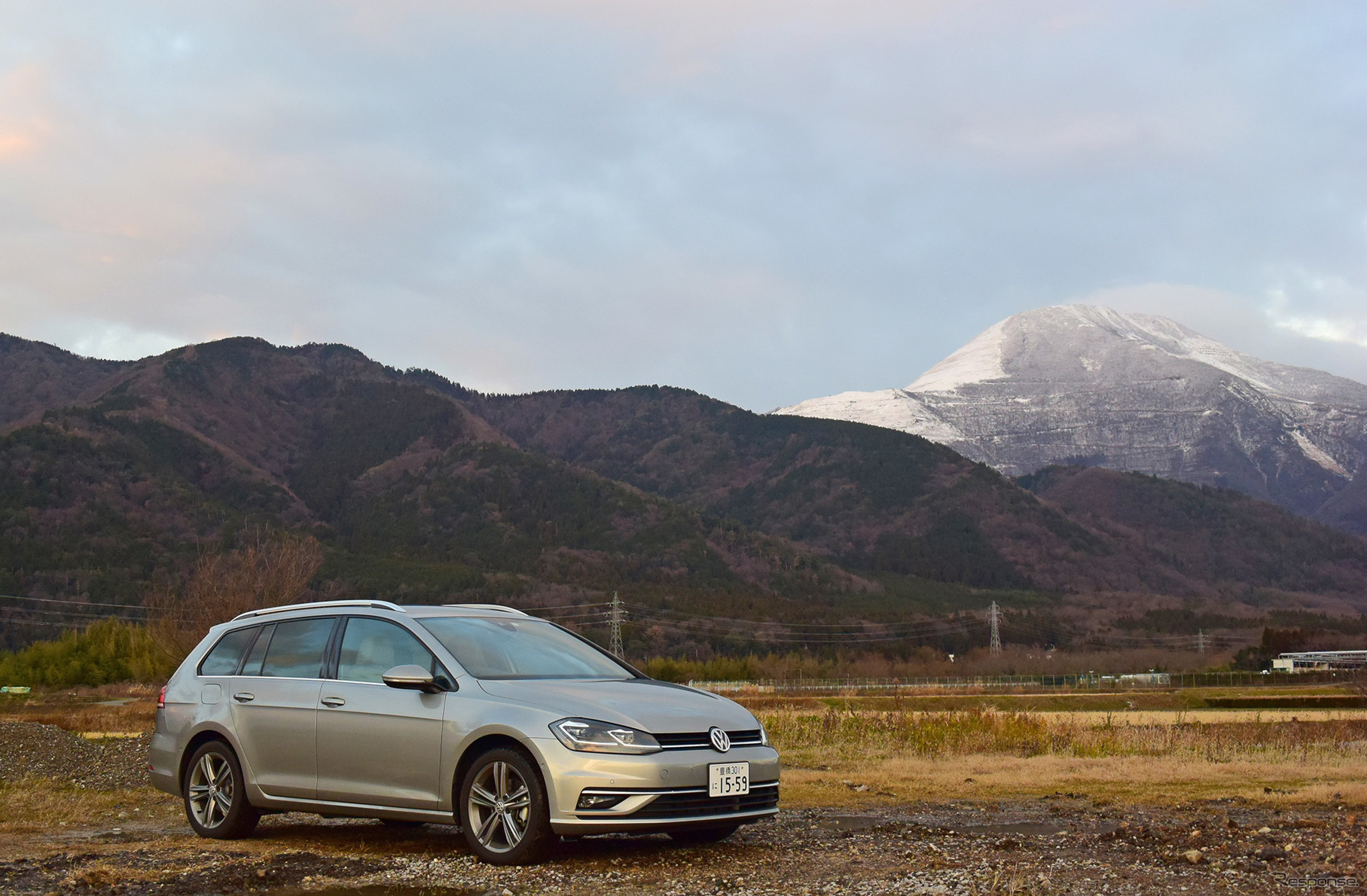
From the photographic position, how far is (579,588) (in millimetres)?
170875

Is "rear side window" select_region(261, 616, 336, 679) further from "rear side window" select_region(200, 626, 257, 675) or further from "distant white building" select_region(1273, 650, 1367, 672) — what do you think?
"distant white building" select_region(1273, 650, 1367, 672)

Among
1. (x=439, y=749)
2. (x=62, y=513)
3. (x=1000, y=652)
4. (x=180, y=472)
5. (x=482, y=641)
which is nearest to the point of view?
(x=439, y=749)

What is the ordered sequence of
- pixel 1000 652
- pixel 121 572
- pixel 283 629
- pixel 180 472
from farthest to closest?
pixel 180 472 → pixel 121 572 → pixel 1000 652 → pixel 283 629

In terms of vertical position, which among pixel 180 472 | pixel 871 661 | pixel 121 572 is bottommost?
pixel 871 661

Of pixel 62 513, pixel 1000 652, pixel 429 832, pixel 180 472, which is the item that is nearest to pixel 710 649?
pixel 1000 652

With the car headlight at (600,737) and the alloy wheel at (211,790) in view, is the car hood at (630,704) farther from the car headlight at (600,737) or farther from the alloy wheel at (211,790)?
the alloy wheel at (211,790)

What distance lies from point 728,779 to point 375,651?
304 cm

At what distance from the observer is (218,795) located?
10812 millimetres

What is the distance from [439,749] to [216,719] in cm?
269

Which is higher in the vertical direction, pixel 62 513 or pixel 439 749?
pixel 62 513

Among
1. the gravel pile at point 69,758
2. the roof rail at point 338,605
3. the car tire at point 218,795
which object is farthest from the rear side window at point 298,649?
the gravel pile at point 69,758

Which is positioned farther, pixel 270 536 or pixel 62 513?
pixel 62 513

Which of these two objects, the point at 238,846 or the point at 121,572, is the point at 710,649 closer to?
the point at 121,572

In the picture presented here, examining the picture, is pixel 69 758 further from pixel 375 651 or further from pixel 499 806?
pixel 499 806
